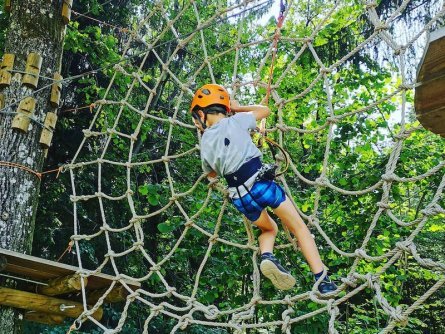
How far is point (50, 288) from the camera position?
2.61 metres

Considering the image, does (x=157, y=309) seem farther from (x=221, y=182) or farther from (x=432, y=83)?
(x=432, y=83)


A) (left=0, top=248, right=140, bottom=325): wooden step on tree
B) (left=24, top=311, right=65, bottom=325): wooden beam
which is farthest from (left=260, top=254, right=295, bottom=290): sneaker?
(left=24, top=311, right=65, bottom=325): wooden beam

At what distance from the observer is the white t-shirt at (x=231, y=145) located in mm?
2150

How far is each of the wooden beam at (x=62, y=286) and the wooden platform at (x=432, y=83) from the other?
1892 millimetres

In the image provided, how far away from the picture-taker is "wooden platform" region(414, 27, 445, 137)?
0.94 meters

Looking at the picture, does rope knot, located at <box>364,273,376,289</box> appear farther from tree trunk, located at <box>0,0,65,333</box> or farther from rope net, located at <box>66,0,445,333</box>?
tree trunk, located at <box>0,0,65,333</box>

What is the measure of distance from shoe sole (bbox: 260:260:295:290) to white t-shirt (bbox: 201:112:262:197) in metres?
0.33

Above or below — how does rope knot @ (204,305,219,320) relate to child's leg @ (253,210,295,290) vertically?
below

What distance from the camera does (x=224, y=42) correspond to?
705 cm

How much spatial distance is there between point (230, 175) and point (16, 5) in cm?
159

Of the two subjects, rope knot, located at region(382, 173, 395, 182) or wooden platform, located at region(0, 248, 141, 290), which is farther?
wooden platform, located at region(0, 248, 141, 290)

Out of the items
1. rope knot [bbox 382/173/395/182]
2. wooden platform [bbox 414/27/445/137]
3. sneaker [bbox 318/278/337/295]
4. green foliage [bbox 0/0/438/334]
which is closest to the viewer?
wooden platform [bbox 414/27/445/137]

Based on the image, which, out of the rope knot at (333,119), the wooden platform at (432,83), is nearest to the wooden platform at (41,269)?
the rope knot at (333,119)

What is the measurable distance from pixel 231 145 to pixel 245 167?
0.11 metres
